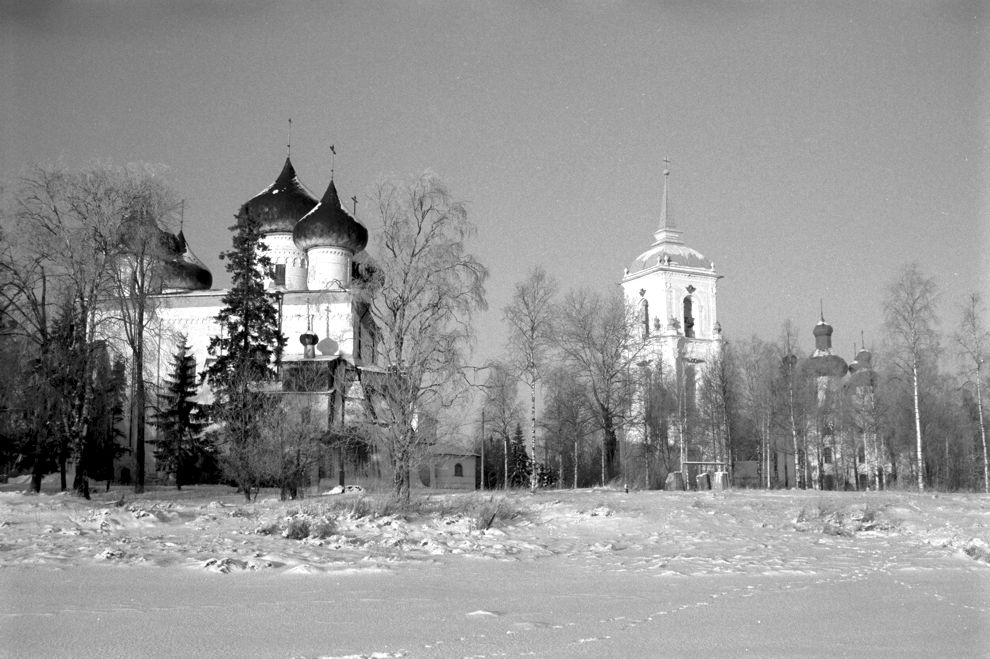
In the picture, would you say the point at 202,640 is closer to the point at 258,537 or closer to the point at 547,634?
the point at 547,634

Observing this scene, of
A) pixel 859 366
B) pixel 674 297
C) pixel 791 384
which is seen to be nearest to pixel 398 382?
pixel 791 384

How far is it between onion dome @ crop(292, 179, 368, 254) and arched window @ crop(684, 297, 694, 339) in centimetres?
2032

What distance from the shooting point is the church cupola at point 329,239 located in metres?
41.7

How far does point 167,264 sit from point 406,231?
856 cm

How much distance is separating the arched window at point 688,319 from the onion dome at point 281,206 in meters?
21.7

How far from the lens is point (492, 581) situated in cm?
869

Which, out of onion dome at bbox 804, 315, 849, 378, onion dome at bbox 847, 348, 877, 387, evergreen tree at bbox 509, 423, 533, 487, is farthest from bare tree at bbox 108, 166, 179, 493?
onion dome at bbox 804, 315, 849, 378

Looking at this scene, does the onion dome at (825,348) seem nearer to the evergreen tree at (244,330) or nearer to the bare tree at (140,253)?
the evergreen tree at (244,330)

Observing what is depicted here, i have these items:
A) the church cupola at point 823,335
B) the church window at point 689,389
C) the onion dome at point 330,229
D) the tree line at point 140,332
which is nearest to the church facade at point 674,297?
the church window at point 689,389

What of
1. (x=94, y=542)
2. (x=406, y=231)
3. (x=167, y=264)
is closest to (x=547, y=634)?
(x=94, y=542)

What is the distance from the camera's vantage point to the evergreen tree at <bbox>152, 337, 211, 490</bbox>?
29969 millimetres

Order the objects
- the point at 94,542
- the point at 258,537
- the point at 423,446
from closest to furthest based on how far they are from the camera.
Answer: the point at 94,542, the point at 258,537, the point at 423,446

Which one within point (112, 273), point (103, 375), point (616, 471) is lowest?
point (616, 471)

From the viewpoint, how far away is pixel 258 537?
12102mm
